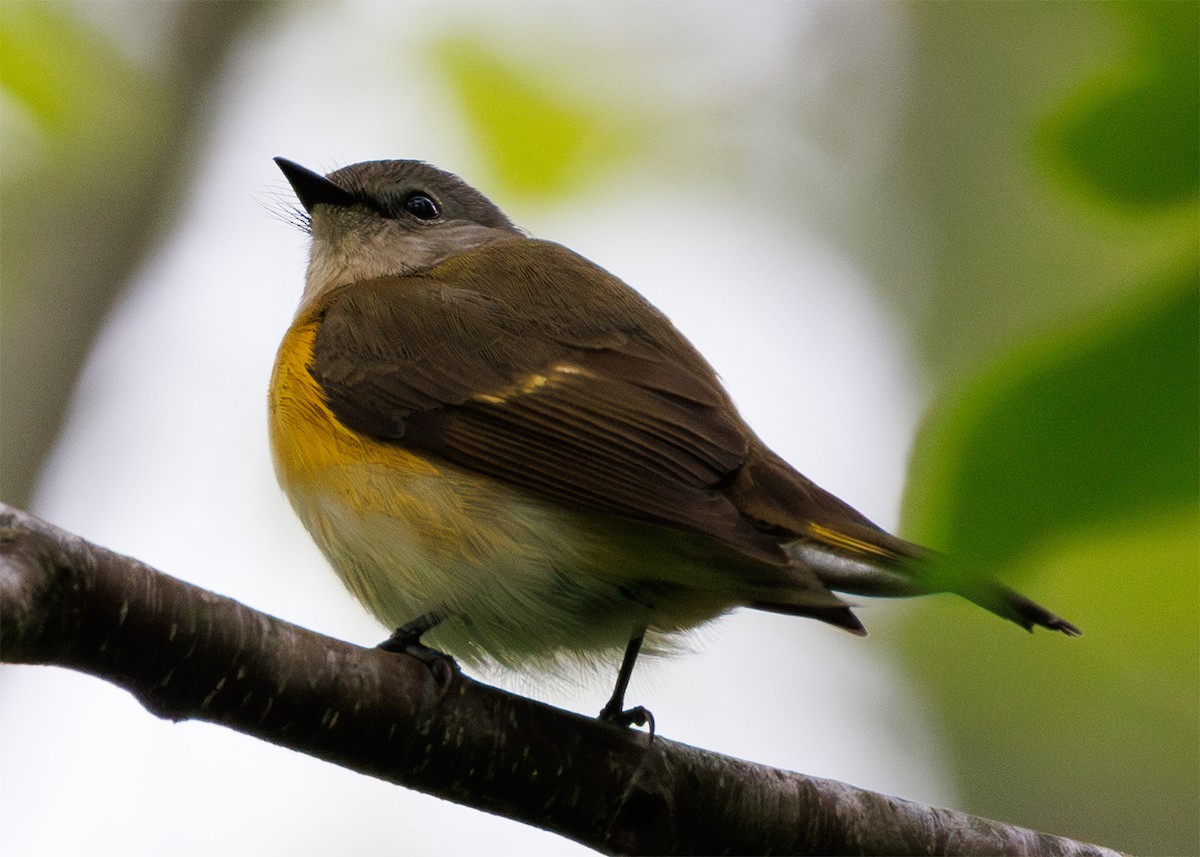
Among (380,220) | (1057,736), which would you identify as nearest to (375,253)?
(380,220)

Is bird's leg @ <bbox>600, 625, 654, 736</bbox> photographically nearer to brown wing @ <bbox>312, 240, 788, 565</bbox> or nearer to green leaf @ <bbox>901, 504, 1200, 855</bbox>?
brown wing @ <bbox>312, 240, 788, 565</bbox>

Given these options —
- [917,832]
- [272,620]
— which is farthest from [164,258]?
[917,832]

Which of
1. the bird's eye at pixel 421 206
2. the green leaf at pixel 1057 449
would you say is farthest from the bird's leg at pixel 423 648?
the bird's eye at pixel 421 206

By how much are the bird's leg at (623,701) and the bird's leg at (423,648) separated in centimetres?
55

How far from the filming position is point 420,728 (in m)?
2.94

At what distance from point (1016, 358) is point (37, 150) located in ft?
19.2

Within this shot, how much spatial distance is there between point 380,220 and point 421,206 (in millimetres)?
216

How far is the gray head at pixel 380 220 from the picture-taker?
5.23 m

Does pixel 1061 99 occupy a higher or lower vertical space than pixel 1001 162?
lower

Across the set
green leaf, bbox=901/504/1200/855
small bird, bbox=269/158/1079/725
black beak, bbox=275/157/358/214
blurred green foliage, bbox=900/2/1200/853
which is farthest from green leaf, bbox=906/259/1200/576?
green leaf, bbox=901/504/1200/855

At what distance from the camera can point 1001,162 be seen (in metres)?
2.19

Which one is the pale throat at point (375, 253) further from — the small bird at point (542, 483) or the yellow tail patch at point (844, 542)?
the yellow tail patch at point (844, 542)

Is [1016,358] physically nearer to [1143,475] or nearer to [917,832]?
[1143,475]

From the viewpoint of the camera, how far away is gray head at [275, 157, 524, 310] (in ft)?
17.2
